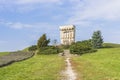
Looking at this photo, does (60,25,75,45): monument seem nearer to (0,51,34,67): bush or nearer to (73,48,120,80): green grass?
(0,51,34,67): bush

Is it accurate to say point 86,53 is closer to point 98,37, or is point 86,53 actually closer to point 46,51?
point 46,51

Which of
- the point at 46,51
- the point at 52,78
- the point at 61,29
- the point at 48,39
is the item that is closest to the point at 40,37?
the point at 48,39

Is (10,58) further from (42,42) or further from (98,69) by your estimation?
(42,42)

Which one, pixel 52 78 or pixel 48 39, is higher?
pixel 48 39

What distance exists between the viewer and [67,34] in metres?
142

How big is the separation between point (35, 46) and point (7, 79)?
9334 cm

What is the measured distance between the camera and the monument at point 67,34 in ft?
459

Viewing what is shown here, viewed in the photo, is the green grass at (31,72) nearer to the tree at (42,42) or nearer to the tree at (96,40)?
the tree at (42,42)

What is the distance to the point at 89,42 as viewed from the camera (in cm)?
11975

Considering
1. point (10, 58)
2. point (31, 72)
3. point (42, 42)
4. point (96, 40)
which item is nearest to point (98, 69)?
point (31, 72)

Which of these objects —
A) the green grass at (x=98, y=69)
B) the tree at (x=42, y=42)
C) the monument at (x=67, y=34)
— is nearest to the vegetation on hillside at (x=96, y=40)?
the tree at (x=42, y=42)

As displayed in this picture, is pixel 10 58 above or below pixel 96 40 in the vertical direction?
below

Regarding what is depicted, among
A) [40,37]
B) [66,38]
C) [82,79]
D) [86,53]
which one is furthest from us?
[66,38]

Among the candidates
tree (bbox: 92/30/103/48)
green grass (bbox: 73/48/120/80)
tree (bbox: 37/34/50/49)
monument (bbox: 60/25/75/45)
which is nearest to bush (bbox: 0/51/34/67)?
green grass (bbox: 73/48/120/80)
